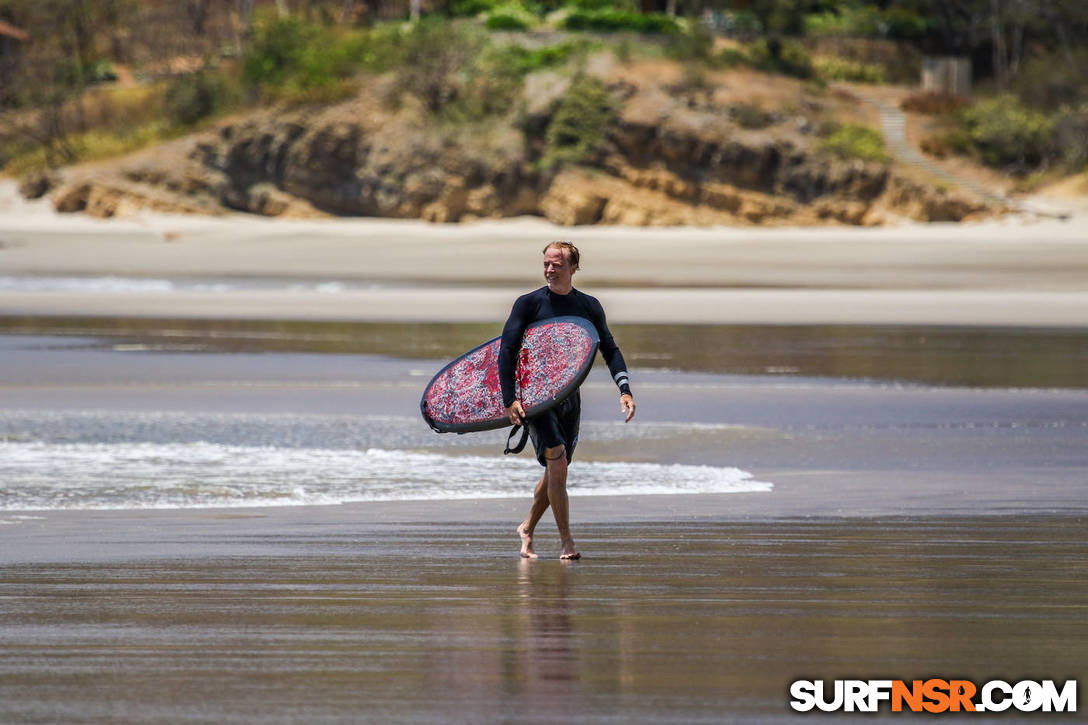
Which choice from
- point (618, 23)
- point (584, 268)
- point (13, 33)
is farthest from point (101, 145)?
point (584, 268)

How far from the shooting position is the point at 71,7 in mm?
63844

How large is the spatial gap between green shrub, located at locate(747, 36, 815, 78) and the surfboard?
43196 millimetres

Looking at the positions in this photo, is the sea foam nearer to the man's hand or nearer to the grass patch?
the man's hand

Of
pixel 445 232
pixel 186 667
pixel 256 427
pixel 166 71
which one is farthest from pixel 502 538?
pixel 166 71

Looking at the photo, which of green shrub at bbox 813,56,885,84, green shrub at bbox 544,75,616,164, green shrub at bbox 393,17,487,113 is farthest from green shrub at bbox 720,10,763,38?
green shrub at bbox 393,17,487,113

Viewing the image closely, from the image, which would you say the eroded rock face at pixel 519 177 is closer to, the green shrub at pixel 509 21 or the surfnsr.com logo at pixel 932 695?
the green shrub at pixel 509 21

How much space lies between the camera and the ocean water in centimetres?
964

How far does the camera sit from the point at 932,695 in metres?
5.08

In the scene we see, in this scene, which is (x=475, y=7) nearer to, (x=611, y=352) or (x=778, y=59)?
(x=778, y=59)

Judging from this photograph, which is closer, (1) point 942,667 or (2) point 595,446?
(1) point 942,667

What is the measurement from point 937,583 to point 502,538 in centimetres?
236

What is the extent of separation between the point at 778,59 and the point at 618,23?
5.67 m

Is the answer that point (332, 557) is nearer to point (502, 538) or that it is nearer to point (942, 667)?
point (502, 538)

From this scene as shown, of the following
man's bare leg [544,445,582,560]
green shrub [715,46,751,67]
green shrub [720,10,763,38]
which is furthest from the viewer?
green shrub [720,10,763,38]
